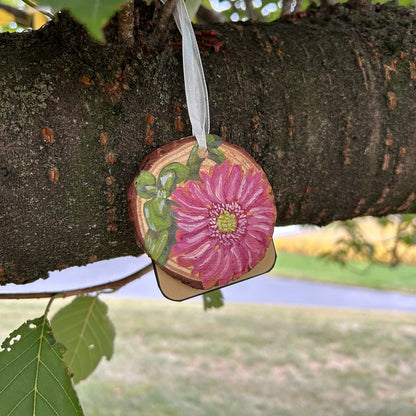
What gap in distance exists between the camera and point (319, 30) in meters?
0.98

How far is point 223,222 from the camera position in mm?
838

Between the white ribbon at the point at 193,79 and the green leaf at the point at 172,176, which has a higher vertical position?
the white ribbon at the point at 193,79

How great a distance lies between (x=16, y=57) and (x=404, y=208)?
80 cm

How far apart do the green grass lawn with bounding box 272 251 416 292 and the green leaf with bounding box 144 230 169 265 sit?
26.7 ft

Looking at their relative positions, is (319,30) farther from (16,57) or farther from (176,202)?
(16,57)

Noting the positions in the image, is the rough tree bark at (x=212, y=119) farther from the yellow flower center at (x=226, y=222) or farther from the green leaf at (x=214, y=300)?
the green leaf at (x=214, y=300)

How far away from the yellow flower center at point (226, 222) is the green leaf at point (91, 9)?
438 mm

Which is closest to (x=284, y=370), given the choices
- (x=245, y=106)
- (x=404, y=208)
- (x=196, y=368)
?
(x=196, y=368)

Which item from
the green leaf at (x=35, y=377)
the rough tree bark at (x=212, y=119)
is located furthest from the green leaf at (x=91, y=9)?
the green leaf at (x=35, y=377)

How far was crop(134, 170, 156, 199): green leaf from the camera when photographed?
74cm

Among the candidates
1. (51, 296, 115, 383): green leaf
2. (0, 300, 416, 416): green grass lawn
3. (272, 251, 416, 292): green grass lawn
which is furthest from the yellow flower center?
(272, 251, 416, 292): green grass lawn

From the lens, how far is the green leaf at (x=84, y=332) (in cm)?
134

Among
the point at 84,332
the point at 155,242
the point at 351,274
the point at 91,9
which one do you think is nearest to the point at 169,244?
the point at 155,242

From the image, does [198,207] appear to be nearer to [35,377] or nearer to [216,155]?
[216,155]
